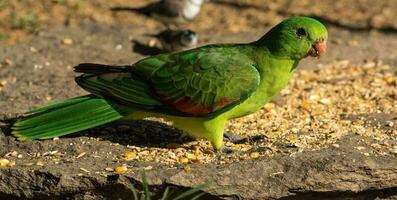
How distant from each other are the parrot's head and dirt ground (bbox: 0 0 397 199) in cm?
63

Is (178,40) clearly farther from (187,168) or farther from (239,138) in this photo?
(187,168)

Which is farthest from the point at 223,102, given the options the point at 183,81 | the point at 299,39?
the point at 299,39

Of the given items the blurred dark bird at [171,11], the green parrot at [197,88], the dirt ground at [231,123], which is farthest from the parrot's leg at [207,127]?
the blurred dark bird at [171,11]

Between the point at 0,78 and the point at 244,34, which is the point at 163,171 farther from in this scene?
the point at 244,34

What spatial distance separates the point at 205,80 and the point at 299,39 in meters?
0.71

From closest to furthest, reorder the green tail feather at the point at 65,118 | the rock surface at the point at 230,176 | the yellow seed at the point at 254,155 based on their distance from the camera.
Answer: the rock surface at the point at 230,176
the yellow seed at the point at 254,155
the green tail feather at the point at 65,118

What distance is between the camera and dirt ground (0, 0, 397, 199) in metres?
4.70

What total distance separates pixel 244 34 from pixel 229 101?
165 inches

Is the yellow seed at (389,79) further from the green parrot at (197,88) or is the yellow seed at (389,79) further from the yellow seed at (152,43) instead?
the yellow seed at (152,43)

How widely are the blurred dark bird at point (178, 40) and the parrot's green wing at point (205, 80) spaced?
3.14 meters

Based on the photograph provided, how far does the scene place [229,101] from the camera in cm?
503

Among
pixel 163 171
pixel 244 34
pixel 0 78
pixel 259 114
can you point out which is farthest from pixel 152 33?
pixel 163 171

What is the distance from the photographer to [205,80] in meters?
5.08

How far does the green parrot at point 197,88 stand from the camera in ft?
16.6
